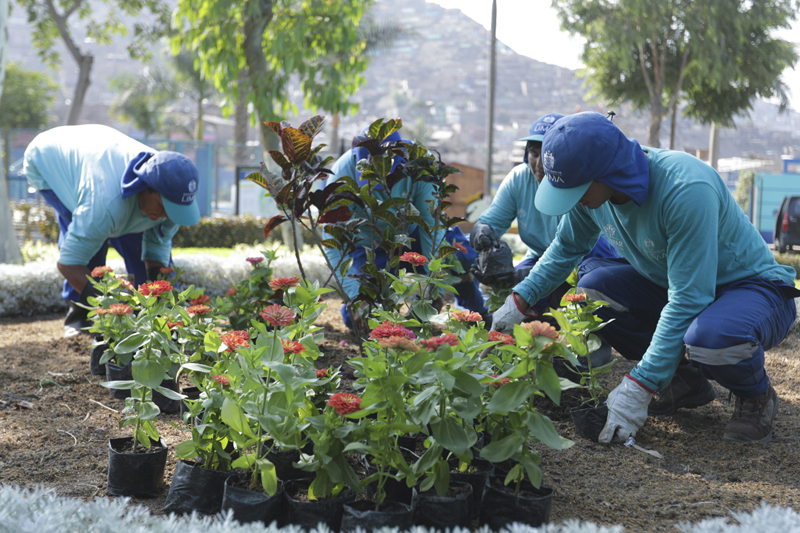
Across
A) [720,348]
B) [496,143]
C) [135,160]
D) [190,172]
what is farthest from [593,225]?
[496,143]

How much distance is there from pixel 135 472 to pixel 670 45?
1642 cm

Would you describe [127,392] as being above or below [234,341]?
below

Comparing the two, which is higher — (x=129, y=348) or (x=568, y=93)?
(x=568, y=93)

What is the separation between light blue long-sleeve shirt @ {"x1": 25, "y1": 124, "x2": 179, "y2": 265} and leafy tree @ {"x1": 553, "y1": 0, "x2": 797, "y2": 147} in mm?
13098

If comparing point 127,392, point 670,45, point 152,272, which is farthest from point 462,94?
point 127,392

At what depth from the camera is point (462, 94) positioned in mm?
150125

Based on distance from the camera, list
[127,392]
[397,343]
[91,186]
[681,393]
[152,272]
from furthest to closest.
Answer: [152,272] → [91,186] → [127,392] → [681,393] → [397,343]

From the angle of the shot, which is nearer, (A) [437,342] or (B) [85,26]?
(A) [437,342]

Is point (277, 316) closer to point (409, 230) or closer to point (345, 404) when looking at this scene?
point (345, 404)

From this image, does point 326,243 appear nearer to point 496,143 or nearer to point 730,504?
point 730,504

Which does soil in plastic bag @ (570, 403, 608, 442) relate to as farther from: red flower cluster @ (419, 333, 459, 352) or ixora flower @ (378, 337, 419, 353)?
ixora flower @ (378, 337, 419, 353)

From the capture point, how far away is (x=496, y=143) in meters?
132

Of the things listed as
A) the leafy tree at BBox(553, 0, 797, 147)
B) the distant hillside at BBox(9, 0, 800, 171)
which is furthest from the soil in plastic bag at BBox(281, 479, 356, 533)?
the distant hillside at BBox(9, 0, 800, 171)

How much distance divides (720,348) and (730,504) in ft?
1.82
